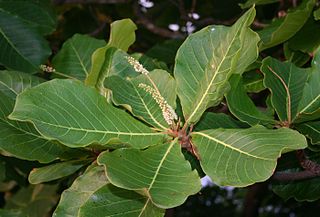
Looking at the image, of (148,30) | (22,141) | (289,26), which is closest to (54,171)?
(22,141)

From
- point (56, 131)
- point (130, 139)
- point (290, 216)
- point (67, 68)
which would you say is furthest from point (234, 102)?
point (290, 216)

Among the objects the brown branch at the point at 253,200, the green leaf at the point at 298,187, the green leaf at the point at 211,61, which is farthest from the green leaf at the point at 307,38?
the brown branch at the point at 253,200

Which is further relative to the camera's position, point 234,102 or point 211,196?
point 211,196

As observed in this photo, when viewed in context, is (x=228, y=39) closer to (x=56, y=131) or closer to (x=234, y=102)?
(x=234, y=102)

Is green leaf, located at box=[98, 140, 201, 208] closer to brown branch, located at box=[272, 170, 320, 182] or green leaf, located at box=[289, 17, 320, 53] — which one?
brown branch, located at box=[272, 170, 320, 182]

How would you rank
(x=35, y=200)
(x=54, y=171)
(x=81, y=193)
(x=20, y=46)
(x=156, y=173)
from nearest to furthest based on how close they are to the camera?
(x=156, y=173) → (x=81, y=193) → (x=54, y=171) → (x=20, y=46) → (x=35, y=200)

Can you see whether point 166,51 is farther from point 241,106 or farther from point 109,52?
point 241,106

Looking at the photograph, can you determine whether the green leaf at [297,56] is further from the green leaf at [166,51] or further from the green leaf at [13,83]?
the green leaf at [13,83]
